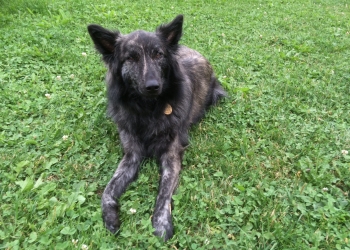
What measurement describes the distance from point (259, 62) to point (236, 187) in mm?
3240

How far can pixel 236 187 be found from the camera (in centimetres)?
297

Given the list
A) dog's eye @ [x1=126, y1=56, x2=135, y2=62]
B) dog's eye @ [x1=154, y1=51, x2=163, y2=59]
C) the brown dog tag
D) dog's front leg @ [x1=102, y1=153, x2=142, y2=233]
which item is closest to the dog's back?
the brown dog tag

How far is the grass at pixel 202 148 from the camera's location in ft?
8.17

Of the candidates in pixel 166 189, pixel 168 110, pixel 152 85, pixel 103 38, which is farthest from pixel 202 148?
pixel 103 38

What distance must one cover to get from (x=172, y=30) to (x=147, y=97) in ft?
2.81

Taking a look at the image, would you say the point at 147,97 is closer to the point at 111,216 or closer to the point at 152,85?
the point at 152,85

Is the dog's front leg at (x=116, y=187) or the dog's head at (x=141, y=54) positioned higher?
the dog's head at (x=141, y=54)

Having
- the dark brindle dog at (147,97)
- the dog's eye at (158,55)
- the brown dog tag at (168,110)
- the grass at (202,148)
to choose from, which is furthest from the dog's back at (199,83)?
the dog's eye at (158,55)

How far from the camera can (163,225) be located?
2580 mm

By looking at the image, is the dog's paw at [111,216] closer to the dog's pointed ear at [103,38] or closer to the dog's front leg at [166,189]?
the dog's front leg at [166,189]

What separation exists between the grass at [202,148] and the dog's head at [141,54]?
2.77 ft

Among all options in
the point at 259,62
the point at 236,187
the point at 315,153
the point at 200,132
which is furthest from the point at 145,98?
the point at 259,62

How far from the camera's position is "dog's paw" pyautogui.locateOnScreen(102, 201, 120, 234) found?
2.58 meters

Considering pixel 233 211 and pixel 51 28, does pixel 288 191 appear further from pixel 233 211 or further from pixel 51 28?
pixel 51 28
